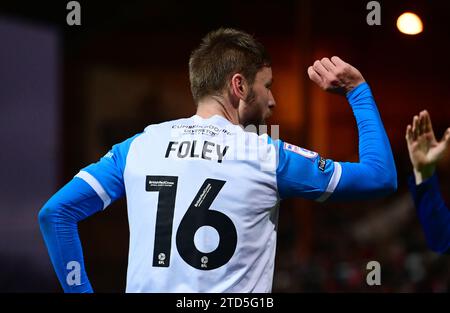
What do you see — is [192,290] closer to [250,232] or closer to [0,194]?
[250,232]

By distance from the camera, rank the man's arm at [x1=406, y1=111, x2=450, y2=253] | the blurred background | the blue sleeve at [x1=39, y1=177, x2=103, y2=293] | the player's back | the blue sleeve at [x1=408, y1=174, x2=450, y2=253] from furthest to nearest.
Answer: the blurred background < the blue sleeve at [x1=408, y1=174, x2=450, y2=253] < the man's arm at [x1=406, y1=111, x2=450, y2=253] < the blue sleeve at [x1=39, y1=177, x2=103, y2=293] < the player's back

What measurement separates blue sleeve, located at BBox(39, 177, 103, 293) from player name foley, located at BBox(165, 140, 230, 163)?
347mm

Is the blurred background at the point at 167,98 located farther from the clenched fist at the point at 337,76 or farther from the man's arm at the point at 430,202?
the clenched fist at the point at 337,76

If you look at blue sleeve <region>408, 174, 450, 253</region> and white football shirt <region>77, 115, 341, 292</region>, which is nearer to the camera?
white football shirt <region>77, 115, 341, 292</region>

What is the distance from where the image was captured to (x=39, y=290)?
7.89 meters

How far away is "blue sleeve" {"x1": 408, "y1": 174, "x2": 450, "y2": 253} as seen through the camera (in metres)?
3.04

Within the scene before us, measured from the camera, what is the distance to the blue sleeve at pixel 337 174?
2.57 m

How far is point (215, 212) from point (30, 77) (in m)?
5.81

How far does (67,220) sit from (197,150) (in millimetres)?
558

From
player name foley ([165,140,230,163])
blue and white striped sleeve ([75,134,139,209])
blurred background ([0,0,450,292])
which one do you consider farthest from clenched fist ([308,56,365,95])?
blurred background ([0,0,450,292])

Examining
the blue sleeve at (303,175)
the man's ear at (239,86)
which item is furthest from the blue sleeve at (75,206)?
the blue sleeve at (303,175)
